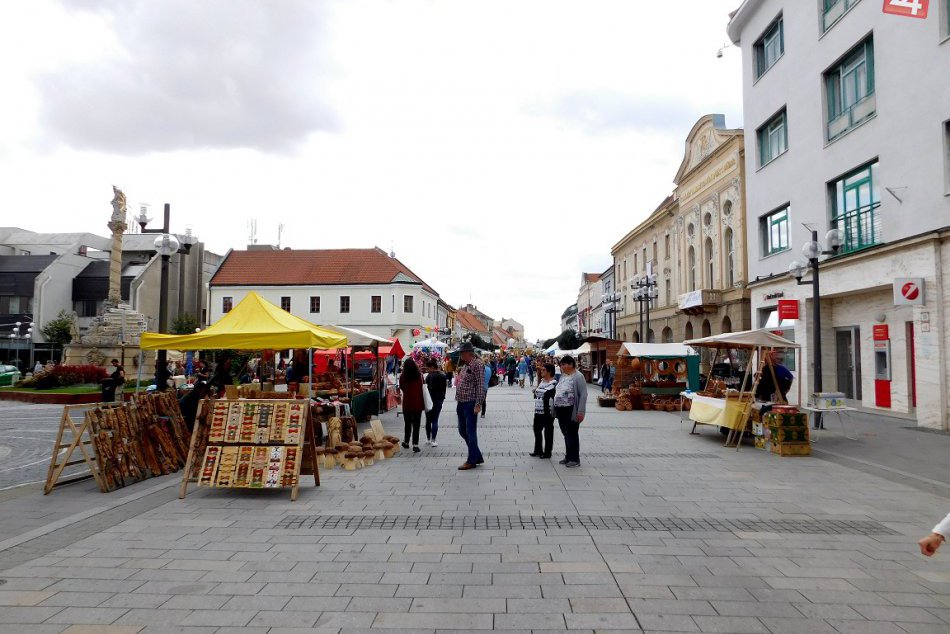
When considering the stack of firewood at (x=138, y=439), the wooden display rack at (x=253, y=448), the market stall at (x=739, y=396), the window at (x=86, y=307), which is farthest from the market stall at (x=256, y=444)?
the window at (x=86, y=307)

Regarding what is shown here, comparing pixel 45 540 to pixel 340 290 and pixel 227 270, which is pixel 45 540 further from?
pixel 227 270

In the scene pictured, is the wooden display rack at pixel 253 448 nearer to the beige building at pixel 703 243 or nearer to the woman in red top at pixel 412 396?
the woman in red top at pixel 412 396

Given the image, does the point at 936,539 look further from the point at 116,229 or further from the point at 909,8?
the point at 116,229

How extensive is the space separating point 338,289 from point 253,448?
50869mm

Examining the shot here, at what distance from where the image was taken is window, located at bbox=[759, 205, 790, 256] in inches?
906

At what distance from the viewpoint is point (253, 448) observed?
7918 mm

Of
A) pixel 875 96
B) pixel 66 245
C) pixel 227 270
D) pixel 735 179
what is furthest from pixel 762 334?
pixel 66 245

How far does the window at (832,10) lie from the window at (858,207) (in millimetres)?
4721

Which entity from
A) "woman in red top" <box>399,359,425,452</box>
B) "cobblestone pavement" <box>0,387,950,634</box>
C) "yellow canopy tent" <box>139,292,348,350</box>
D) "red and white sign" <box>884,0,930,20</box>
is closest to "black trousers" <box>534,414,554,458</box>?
"cobblestone pavement" <box>0,387,950,634</box>

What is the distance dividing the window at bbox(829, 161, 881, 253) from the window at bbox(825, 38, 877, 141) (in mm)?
1485

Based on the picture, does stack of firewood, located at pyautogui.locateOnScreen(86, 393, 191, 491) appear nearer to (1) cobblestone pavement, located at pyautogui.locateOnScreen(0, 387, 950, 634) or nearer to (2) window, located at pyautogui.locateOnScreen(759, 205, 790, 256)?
(1) cobblestone pavement, located at pyautogui.locateOnScreen(0, 387, 950, 634)

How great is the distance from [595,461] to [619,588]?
593cm

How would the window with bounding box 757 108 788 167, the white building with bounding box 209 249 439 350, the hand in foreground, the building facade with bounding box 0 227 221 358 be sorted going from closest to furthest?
the hand in foreground
the window with bounding box 757 108 788 167
the white building with bounding box 209 249 439 350
the building facade with bounding box 0 227 221 358

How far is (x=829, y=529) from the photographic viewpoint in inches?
244
